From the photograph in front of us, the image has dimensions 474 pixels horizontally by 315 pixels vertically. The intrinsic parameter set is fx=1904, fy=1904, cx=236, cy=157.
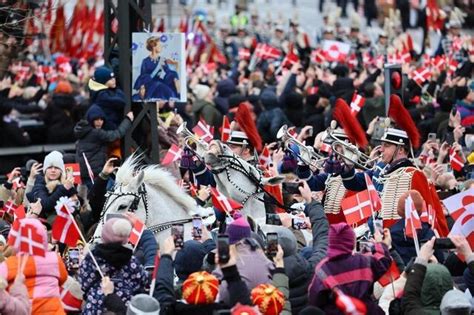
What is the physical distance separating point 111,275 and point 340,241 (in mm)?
1632

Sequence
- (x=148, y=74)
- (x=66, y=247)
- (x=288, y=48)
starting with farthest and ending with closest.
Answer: (x=288, y=48)
(x=148, y=74)
(x=66, y=247)

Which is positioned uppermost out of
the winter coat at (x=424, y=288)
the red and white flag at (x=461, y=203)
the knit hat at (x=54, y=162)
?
the winter coat at (x=424, y=288)

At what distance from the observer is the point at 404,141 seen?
17984mm

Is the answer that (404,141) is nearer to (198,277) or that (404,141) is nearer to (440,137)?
(198,277)

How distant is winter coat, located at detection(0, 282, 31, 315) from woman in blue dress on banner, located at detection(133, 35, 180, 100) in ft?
28.2

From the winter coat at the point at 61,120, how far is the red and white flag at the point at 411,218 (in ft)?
47.3

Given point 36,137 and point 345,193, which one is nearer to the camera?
point 345,193

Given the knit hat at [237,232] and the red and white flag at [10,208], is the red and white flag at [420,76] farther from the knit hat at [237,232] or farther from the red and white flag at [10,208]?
the knit hat at [237,232]

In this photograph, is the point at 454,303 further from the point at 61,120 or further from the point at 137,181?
the point at 61,120

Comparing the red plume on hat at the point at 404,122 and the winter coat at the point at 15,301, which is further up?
the winter coat at the point at 15,301

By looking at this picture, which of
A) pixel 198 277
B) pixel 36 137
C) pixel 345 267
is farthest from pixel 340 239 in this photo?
pixel 36 137

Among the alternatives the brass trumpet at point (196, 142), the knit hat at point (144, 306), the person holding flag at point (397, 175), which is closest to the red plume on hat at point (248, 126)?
Answer: the brass trumpet at point (196, 142)

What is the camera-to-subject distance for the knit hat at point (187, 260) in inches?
557

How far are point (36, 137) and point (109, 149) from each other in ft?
28.8
